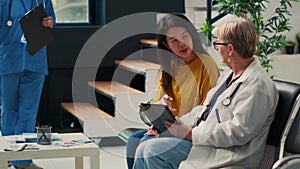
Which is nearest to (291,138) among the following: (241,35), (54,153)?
(241,35)

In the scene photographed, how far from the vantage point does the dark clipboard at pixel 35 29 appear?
16.7ft

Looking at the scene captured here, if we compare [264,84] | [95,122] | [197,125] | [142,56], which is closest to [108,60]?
[142,56]

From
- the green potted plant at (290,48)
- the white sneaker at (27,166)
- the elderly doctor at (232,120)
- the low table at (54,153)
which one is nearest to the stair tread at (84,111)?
the white sneaker at (27,166)

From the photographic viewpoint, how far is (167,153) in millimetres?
3588

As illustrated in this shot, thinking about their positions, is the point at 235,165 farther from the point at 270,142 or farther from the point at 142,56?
the point at 142,56

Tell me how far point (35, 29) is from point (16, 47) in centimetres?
26

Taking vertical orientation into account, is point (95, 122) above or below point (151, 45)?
below

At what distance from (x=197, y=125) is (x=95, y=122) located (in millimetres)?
2761

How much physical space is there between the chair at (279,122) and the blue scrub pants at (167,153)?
0.45 m

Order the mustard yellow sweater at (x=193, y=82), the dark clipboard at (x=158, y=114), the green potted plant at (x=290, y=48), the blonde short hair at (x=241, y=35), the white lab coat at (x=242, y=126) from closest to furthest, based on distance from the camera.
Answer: the white lab coat at (x=242, y=126) < the blonde short hair at (x=241, y=35) < the dark clipboard at (x=158, y=114) < the mustard yellow sweater at (x=193, y=82) < the green potted plant at (x=290, y=48)

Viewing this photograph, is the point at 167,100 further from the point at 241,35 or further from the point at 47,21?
the point at 47,21

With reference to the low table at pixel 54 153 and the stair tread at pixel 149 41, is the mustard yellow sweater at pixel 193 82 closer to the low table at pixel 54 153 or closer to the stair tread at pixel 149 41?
the low table at pixel 54 153

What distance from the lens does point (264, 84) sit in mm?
3240

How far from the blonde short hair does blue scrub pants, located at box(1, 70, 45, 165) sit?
7.83ft
